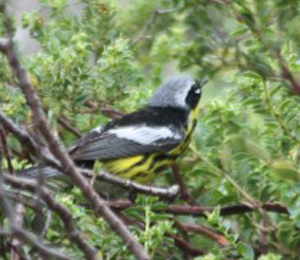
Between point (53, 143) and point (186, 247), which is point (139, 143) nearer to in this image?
point (186, 247)

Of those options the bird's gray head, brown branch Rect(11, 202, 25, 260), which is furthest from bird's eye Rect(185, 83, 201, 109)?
brown branch Rect(11, 202, 25, 260)

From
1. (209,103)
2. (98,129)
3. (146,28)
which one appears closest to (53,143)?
(209,103)

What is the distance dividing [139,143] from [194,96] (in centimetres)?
57

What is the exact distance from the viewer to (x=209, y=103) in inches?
112

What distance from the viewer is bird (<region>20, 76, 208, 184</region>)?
10.9ft

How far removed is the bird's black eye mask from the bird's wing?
1.18 feet

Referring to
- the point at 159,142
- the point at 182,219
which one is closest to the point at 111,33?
the point at 159,142

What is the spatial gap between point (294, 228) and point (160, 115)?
1.51 m

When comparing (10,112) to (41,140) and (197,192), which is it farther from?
(41,140)

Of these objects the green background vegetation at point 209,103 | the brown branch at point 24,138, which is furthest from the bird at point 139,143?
the brown branch at point 24,138

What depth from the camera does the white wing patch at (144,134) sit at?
3535 millimetres

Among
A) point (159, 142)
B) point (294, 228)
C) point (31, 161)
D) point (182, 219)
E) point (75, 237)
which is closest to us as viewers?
point (75, 237)

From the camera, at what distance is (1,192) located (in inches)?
56.8

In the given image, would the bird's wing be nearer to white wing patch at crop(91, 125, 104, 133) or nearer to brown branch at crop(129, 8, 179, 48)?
white wing patch at crop(91, 125, 104, 133)
